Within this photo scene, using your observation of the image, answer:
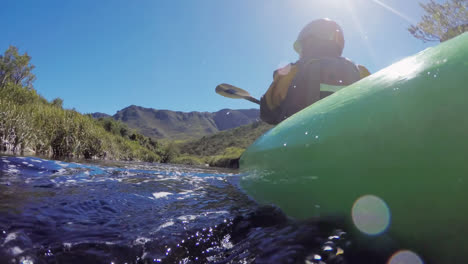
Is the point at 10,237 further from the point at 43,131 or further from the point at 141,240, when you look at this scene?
the point at 43,131

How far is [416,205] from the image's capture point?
89 centimetres

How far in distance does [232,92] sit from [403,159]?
194 inches

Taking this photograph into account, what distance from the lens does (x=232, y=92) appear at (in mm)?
5672

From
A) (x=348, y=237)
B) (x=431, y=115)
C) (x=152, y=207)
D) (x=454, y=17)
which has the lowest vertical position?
(x=152, y=207)

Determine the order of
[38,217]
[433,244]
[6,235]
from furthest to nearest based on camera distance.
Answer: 1. [38,217]
2. [6,235]
3. [433,244]

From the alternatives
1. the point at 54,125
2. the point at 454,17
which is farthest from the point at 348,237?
the point at 454,17

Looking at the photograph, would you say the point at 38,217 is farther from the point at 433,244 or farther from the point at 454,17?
the point at 454,17

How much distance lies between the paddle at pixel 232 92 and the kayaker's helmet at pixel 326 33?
1852mm

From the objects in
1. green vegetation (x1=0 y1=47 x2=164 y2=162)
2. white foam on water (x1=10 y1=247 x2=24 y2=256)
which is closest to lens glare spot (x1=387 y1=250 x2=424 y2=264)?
white foam on water (x1=10 y1=247 x2=24 y2=256)

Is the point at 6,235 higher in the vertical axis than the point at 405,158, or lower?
lower

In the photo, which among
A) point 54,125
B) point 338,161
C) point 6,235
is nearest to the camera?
point 6,235

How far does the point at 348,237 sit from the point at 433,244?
31 cm

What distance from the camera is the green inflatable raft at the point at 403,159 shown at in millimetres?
816

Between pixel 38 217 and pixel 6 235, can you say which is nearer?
pixel 6 235
